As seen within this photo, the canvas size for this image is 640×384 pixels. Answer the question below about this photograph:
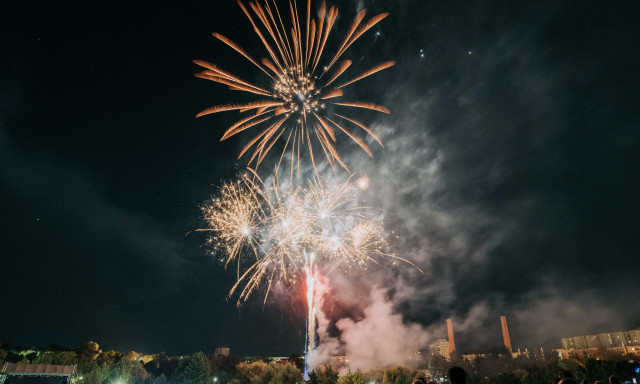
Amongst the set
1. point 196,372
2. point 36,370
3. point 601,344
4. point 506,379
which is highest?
point 601,344

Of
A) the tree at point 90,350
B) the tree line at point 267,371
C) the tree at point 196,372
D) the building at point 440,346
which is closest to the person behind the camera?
the tree line at point 267,371

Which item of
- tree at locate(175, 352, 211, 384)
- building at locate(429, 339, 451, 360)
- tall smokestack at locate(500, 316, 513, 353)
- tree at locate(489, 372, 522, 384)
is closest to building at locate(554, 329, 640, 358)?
tall smokestack at locate(500, 316, 513, 353)

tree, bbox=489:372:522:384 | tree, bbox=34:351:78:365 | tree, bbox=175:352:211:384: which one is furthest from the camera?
tree, bbox=175:352:211:384

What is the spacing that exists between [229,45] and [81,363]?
201ft

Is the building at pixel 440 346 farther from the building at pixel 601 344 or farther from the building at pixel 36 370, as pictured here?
the building at pixel 36 370

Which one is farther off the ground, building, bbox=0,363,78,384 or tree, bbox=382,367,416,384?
building, bbox=0,363,78,384

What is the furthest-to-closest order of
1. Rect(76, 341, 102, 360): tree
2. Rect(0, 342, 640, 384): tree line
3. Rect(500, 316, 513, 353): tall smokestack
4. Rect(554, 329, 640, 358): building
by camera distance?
1. Rect(500, 316, 513, 353): tall smokestack
2. Rect(554, 329, 640, 358): building
3. Rect(76, 341, 102, 360): tree
4. Rect(0, 342, 640, 384): tree line

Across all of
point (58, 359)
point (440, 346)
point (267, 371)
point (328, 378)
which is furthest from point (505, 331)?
point (58, 359)

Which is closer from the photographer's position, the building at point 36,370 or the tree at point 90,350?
the building at point 36,370

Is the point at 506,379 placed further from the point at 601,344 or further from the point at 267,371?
the point at 601,344

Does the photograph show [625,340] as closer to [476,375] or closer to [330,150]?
[476,375]

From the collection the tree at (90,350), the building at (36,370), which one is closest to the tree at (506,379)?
the building at (36,370)

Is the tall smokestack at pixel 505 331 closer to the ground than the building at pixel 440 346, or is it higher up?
higher up

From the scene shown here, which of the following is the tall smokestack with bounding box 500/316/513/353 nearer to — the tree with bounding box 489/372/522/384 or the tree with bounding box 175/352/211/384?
the tree with bounding box 489/372/522/384
